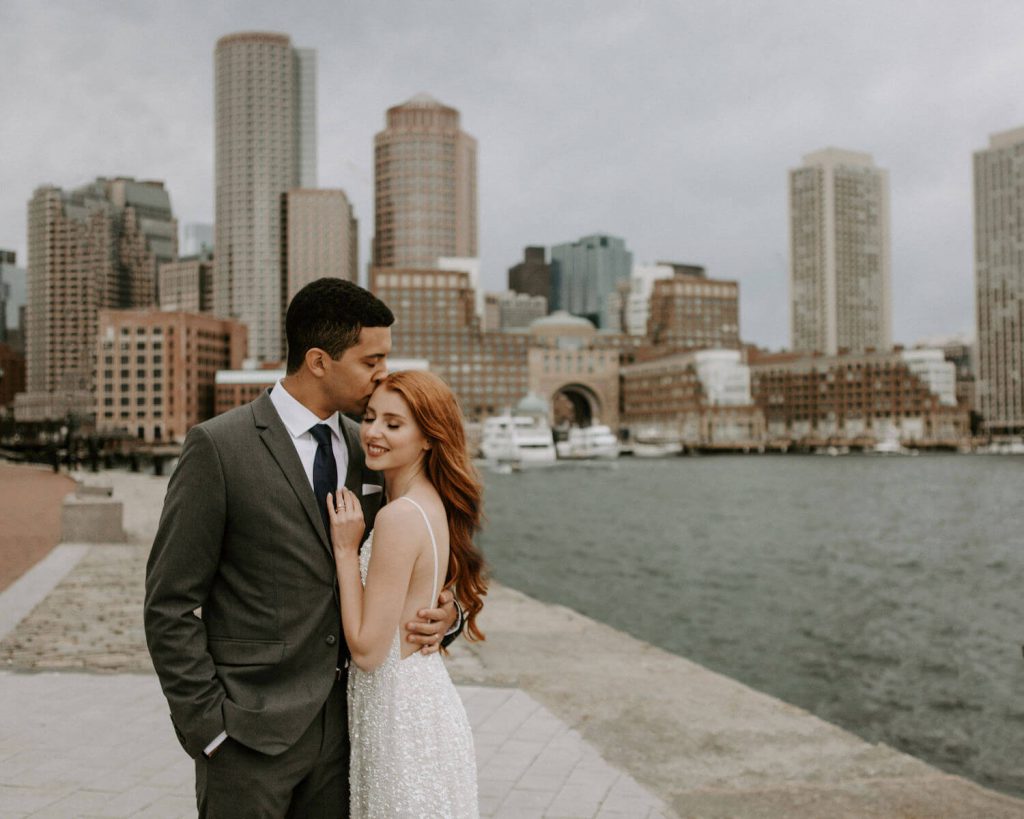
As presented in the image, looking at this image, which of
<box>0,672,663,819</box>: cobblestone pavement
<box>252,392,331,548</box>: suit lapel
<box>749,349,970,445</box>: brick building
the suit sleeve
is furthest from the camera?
<box>749,349,970,445</box>: brick building

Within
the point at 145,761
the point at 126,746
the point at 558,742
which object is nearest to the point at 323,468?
the point at 145,761

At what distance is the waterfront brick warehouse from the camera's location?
46.5ft

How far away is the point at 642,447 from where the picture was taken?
150 meters

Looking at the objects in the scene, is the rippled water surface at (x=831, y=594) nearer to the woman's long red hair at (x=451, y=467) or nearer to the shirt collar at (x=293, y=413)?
the woman's long red hair at (x=451, y=467)

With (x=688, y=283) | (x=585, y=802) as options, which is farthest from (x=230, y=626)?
(x=688, y=283)

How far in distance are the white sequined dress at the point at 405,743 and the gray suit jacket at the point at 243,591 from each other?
0.17 metres

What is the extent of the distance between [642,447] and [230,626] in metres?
149

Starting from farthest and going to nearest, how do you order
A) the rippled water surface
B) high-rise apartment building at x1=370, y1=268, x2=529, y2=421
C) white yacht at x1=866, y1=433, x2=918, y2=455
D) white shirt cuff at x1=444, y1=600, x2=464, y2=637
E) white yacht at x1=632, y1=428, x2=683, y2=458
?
high-rise apartment building at x1=370, y1=268, x2=529, y2=421 < white yacht at x1=866, y1=433, x2=918, y2=455 < white yacht at x1=632, y1=428, x2=683, y2=458 < the rippled water surface < white shirt cuff at x1=444, y1=600, x2=464, y2=637

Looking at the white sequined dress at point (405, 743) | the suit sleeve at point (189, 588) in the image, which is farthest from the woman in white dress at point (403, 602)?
the suit sleeve at point (189, 588)

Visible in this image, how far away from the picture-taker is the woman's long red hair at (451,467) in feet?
9.88

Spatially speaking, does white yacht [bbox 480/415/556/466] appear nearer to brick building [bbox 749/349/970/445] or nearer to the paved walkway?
brick building [bbox 749/349/970/445]

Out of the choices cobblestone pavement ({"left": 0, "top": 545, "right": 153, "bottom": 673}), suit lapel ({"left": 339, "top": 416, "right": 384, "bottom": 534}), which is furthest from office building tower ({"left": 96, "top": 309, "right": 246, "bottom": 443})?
suit lapel ({"left": 339, "top": 416, "right": 384, "bottom": 534})

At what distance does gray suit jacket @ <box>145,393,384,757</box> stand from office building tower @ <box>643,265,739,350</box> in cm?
18845

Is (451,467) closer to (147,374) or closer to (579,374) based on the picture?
(147,374)
